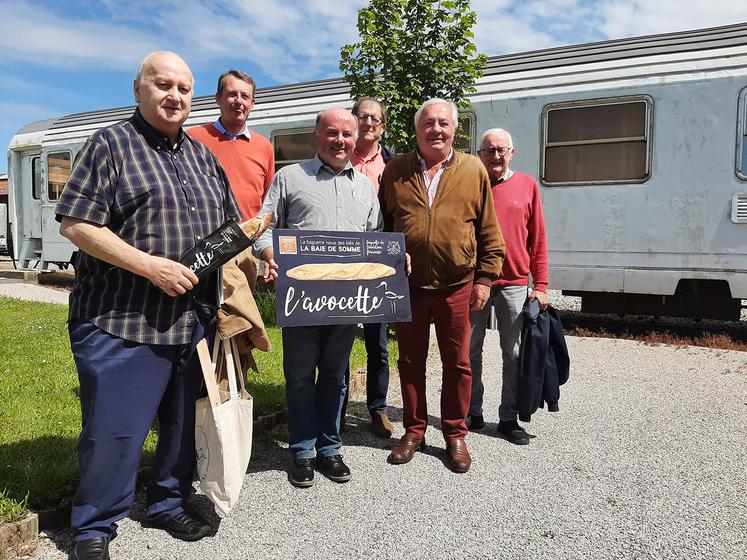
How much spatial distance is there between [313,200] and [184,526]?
1703 millimetres

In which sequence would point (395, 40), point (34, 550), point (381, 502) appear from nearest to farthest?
point (34, 550) → point (381, 502) → point (395, 40)

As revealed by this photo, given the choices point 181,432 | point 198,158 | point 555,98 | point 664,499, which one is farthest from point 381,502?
point 555,98

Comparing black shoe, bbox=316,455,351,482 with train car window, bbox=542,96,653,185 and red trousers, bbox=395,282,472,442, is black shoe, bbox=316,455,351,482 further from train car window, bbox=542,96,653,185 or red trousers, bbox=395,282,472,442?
train car window, bbox=542,96,653,185

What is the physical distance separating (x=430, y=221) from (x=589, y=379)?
2985 millimetres

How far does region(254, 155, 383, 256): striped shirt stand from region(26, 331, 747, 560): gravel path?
1.35 metres

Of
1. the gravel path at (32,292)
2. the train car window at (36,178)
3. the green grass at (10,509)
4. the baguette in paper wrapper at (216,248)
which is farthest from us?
the train car window at (36,178)

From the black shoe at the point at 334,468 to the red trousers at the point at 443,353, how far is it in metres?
0.57

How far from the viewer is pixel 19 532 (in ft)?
8.20

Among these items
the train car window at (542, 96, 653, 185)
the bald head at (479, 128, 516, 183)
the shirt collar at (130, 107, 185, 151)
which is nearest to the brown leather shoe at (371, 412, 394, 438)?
the bald head at (479, 128, 516, 183)

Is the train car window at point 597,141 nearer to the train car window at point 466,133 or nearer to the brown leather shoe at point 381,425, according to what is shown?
the train car window at point 466,133

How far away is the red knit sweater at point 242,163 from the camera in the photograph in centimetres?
364

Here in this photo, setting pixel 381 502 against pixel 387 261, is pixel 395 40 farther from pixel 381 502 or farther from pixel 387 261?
pixel 381 502

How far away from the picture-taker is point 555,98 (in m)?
7.44

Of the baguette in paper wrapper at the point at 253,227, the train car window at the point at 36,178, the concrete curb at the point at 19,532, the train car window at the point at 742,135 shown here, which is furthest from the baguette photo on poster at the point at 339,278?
the train car window at the point at 36,178
